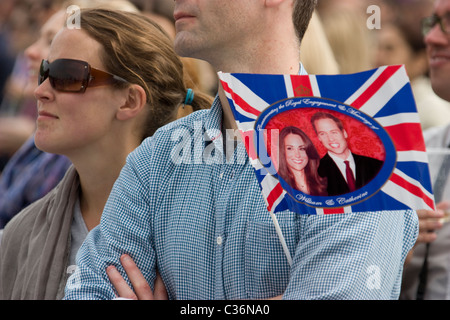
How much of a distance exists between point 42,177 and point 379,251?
192cm

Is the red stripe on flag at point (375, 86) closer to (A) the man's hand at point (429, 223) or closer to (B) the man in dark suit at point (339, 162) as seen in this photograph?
(B) the man in dark suit at point (339, 162)

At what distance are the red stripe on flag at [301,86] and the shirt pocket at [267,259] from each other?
34 centimetres

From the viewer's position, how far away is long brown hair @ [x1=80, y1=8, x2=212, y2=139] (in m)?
2.68

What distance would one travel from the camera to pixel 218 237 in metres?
2.06

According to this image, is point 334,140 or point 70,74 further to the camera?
point 70,74

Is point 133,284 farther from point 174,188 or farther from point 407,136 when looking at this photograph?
point 407,136

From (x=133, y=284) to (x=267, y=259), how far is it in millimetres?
384

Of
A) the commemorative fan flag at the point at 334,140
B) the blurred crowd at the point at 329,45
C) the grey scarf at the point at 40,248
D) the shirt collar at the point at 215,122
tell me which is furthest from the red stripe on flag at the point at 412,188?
the blurred crowd at the point at 329,45

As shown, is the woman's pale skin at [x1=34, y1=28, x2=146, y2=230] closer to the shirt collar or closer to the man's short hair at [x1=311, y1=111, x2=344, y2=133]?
the shirt collar

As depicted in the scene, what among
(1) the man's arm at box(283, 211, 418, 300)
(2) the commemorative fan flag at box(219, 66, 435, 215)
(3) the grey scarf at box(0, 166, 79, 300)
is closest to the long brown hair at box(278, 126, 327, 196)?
(2) the commemorative fan flag at box(219, 66, 435, 215)

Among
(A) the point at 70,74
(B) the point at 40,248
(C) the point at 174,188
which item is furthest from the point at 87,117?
(C) the point at 174,188

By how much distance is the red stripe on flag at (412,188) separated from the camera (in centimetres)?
177

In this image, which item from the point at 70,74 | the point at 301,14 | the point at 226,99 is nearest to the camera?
the point at 226,99

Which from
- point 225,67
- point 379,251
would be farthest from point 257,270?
point 225,67
